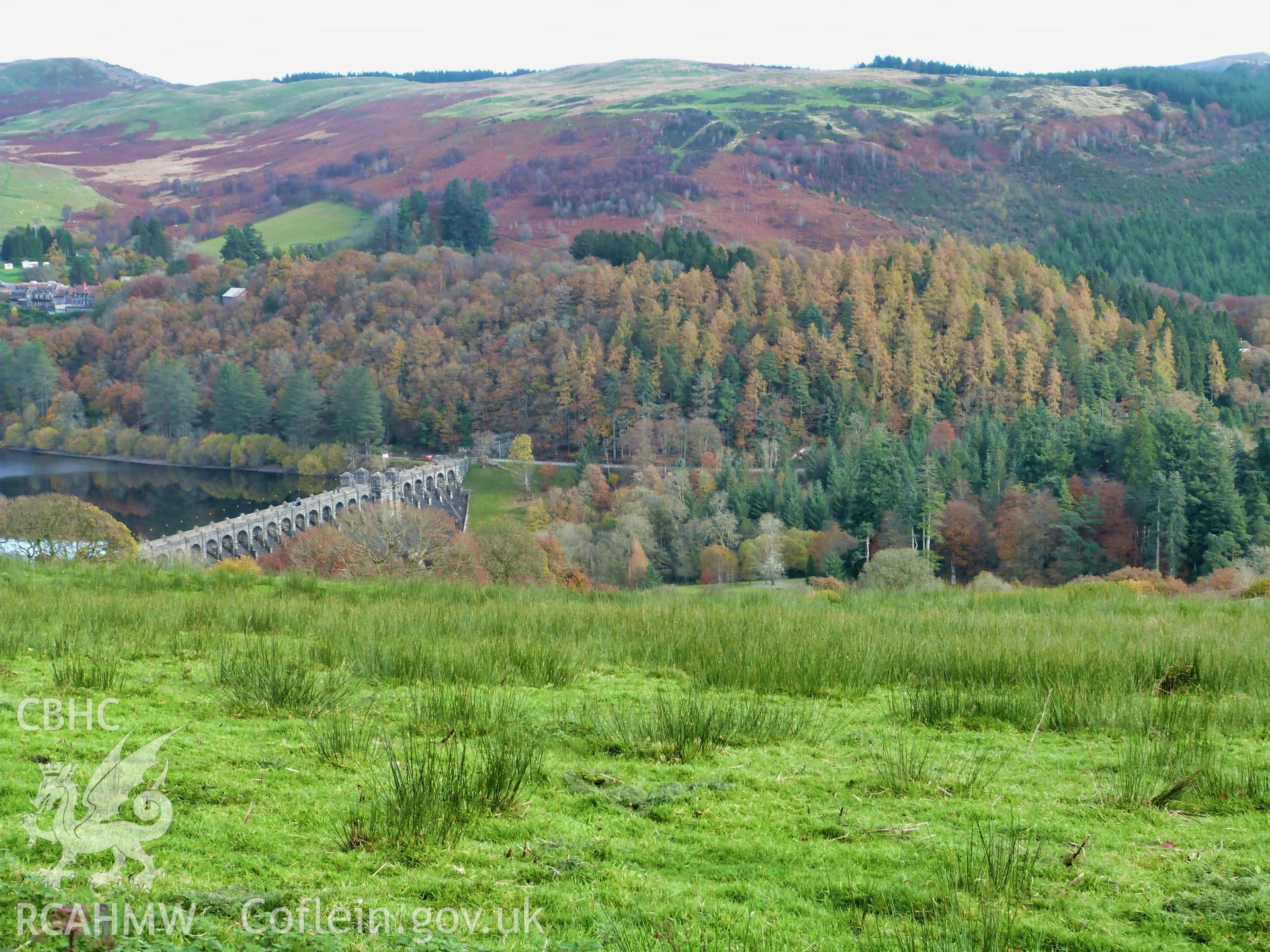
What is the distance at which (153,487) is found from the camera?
97938 millimetres

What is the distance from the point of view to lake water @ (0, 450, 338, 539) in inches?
3319

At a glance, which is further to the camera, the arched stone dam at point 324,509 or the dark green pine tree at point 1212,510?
the arched stone dam at point 324,509

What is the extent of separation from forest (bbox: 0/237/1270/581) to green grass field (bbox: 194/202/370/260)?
37.5m

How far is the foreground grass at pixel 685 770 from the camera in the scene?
14.8 feet

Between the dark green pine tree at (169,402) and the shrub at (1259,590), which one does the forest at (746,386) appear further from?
the shrub at (1259,590)

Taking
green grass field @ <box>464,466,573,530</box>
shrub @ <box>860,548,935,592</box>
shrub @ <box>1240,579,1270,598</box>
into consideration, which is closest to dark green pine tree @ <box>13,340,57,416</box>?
green grass field @ <box>464,466,573,530</box>

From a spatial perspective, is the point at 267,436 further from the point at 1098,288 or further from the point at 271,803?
the point at 271,803

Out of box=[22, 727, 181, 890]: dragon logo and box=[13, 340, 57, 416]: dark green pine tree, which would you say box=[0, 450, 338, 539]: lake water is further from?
box=[22, 727, 181, 890]: dragon logo

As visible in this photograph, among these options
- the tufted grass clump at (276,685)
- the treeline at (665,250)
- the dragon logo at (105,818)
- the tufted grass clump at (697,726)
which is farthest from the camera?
the treeline at (665,250)

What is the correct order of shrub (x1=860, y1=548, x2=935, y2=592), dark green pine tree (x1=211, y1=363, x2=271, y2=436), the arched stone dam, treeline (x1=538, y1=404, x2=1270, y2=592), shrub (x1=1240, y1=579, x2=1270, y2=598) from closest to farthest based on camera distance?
shrub (x1=1240, y1=579, x2=1270, y2=598) < shrub (x1=860, y1=548, x2=935, y2=592) < treeline (x1=538, y1=404, x2=1270, y2=592) < the arched stone dam < dark green pine tree (x1=211, y1=363, x2=271, y2=436)

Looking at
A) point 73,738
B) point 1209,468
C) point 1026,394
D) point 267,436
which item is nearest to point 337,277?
point 267,436

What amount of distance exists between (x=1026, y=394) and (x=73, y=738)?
9570 centimetres

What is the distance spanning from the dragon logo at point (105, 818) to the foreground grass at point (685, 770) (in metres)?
0.09

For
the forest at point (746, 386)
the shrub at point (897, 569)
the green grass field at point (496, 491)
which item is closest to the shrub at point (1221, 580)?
the forest at point (746, 386)
